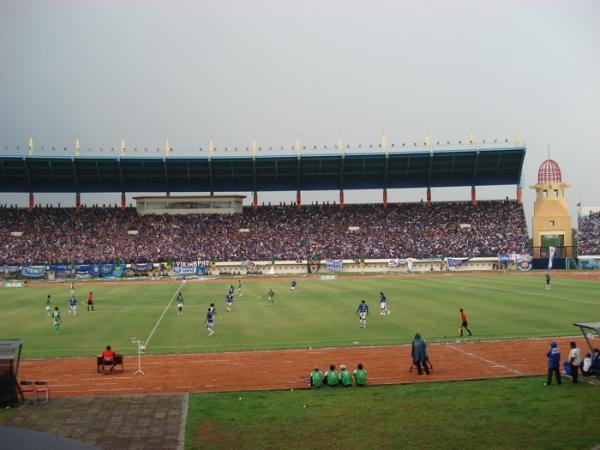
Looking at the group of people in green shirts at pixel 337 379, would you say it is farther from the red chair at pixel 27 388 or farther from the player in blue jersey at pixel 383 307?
the player in blue jersey at pixel 383 307

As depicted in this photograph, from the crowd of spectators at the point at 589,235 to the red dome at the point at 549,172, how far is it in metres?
9.52

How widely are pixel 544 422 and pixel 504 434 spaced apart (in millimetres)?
1504

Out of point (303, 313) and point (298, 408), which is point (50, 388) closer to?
point (298, 408)

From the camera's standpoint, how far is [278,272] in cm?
8725

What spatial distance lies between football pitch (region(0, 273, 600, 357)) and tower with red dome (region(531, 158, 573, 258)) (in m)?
35.0

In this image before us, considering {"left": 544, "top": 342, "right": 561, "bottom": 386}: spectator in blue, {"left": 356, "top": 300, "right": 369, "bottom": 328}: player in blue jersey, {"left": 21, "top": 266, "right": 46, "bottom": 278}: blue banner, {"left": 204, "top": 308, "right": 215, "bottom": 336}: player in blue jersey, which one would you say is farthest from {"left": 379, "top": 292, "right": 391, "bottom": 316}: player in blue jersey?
{"left": 21, "top": 266, "right": 46, "bottom": 278}: blue banner

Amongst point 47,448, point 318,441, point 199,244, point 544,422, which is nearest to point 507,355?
point 544,422

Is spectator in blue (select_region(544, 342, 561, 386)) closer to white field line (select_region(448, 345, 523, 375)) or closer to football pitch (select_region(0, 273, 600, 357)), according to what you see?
white field line (select_region(448, 345, 523, 375))

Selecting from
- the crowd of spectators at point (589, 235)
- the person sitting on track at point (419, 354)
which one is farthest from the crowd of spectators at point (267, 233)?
the person sitting on track at point (419, 354)

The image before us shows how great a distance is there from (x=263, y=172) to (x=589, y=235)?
5296 cm

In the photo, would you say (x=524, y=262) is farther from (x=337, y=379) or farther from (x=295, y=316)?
(x=337, y=379)

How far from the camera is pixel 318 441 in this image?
47.2 ft

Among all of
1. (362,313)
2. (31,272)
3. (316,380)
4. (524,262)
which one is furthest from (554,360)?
(31,272)

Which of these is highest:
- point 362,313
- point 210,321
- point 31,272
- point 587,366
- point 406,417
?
point 31,272
